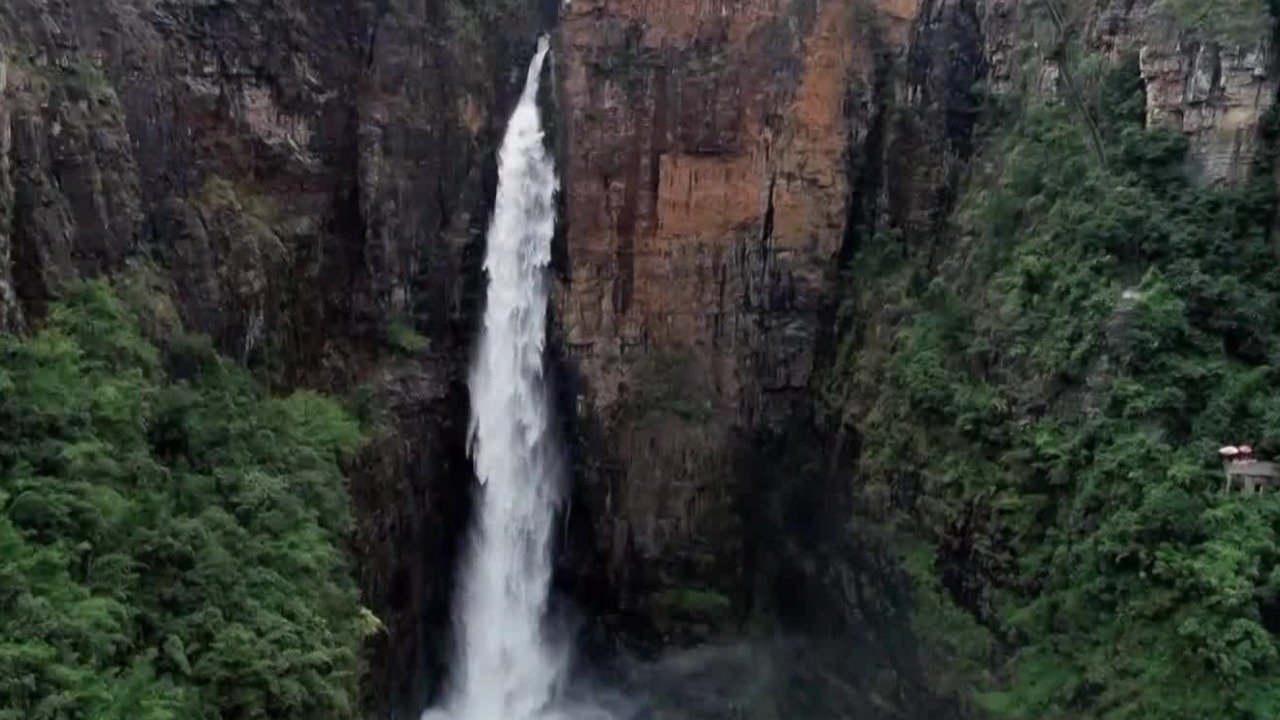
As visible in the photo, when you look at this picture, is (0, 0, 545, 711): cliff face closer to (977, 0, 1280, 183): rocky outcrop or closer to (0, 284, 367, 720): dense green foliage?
(0, 284, 367, 720): dense green foliage

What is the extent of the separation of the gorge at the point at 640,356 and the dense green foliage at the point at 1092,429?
75 millimetres

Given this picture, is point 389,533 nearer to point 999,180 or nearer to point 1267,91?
point 999,180

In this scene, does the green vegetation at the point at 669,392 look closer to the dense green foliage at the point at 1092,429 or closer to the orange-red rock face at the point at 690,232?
the orange-red rock face at the point at 690,232

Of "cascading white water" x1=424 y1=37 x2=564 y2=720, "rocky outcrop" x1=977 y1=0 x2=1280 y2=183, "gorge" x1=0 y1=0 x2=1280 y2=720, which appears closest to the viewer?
"gorge" x1=0 y1=0 x2=1280 y2=720

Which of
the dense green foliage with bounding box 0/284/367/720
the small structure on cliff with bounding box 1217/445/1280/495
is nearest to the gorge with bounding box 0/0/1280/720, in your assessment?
the dense green foliage with bounding box 0/284/367/720

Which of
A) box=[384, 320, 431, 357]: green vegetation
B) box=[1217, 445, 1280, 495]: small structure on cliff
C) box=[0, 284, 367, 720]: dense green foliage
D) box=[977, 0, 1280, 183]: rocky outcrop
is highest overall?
box=[977, 0, 1280, 183]: rocky outcrop

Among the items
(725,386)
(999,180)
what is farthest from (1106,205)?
(725,386)

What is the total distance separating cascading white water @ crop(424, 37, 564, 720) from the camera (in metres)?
24.9

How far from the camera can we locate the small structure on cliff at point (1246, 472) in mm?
16766

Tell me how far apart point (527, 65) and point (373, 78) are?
12.8ft

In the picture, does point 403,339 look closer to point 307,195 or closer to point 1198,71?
point 307,195

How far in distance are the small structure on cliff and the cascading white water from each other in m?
14.1

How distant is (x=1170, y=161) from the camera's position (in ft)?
65.2

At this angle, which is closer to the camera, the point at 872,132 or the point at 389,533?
the point at 389,533
